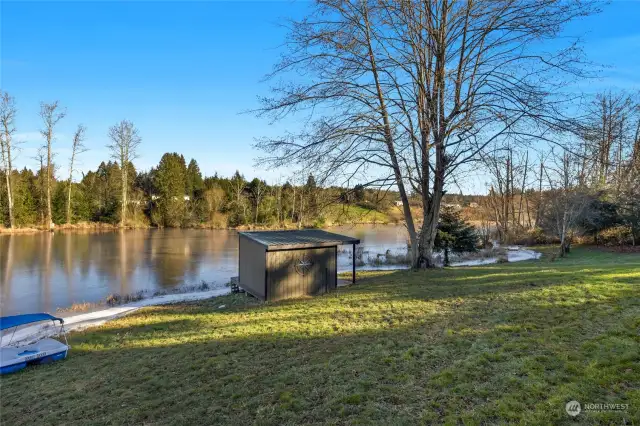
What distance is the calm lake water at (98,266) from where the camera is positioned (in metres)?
11.8

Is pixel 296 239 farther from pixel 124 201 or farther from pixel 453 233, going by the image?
pixel 124 201

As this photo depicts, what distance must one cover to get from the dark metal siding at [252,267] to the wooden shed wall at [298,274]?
0.28 metres

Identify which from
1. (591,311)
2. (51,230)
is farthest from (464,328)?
(51,230)

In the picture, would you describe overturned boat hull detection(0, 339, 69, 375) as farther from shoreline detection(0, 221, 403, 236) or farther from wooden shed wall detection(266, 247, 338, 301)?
shoreline detection(0, 221, 403, 236)

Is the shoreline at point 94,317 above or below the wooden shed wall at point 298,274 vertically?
below

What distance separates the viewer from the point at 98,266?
1634 cm

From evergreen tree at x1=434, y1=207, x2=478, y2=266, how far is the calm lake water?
4261 mm

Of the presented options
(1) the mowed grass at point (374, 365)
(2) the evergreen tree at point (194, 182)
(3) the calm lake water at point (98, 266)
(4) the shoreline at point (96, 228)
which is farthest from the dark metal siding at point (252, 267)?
(2) the evergreen tree at point (194, 182)

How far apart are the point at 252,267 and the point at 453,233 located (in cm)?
928

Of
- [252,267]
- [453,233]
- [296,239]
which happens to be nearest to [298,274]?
[296,239]

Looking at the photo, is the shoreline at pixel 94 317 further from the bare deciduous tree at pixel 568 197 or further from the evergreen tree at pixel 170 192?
the evergreen tree at pixel 170 192

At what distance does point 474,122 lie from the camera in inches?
334

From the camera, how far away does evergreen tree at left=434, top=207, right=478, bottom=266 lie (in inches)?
595

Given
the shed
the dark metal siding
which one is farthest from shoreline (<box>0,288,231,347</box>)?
the shed
